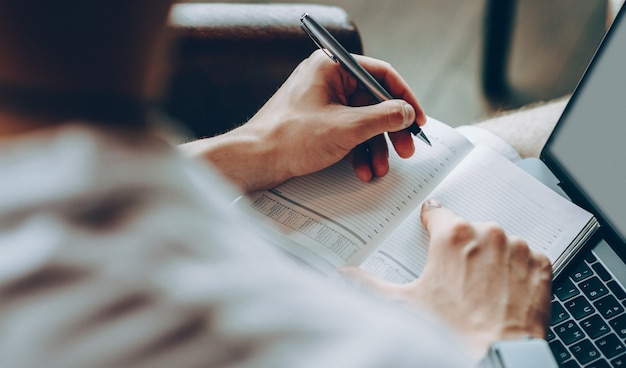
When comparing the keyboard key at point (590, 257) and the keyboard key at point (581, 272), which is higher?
the keyboard key at point (590, 257)

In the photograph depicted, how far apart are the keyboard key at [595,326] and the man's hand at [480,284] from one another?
5 cm

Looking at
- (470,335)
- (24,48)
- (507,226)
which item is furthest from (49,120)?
(507,226)

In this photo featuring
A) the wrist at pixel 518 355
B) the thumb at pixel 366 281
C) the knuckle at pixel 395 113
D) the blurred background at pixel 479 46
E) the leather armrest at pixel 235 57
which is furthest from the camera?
the blurred background at pixel 479 46

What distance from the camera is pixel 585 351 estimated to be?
57 cm

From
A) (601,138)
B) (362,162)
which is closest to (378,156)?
(362,162)

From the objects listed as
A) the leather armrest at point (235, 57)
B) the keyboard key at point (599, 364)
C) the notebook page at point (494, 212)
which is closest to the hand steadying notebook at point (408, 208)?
the notebook page at point (494, 212)

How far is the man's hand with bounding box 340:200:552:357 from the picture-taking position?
21.4 inches

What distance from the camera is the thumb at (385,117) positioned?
2.26 ft

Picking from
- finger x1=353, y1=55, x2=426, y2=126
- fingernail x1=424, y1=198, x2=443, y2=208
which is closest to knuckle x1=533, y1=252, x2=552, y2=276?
fingernail x1=424, y1=198, x2=443, y2=208

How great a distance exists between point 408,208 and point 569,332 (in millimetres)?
202

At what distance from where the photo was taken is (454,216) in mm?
629

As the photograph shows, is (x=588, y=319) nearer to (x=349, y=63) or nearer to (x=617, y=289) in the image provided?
(x=617, y=289)

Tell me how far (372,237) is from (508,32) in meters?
1.03

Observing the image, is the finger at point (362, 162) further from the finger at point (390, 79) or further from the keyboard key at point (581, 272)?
the keyboard key at point (581, 272)
